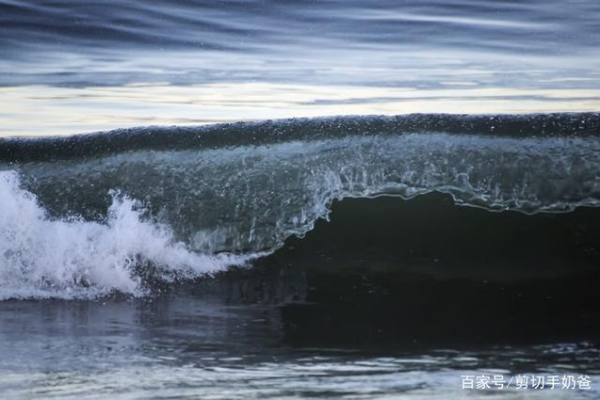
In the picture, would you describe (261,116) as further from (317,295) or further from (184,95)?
(317,295)

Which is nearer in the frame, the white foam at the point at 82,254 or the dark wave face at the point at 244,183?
the white foam at the point at 82,254

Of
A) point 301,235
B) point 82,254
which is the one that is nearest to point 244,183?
point 301,235

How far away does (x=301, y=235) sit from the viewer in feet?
23.2

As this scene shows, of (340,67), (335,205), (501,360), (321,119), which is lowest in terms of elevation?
(501,360)

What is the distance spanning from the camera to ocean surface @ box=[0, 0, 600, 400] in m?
4.48

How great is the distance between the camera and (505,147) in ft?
23.6

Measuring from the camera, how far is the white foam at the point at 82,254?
242 inches

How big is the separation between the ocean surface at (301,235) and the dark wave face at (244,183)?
0.6 inches

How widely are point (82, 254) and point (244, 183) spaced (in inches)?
49.0

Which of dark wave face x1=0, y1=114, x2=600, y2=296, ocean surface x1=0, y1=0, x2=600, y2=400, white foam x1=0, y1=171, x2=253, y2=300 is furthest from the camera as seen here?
dark wave face x1=0, y1=114, x2=600, y2=296

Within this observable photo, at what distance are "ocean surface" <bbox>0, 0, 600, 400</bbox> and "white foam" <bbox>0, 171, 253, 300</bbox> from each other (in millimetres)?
14

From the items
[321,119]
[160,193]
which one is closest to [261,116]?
[321,119]

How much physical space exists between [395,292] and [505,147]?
158 centimetres

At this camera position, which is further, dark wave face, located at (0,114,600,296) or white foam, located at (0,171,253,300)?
dark wave face, located at (0,114,600,296)
